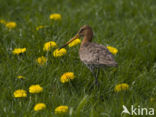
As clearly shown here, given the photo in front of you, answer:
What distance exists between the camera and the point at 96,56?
→ 4.21m

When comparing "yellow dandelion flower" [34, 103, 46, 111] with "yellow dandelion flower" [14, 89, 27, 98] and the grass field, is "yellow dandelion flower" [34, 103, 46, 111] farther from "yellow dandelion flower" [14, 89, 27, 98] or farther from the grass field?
"yellow dandelion flower" [14, 89, 27, 98]

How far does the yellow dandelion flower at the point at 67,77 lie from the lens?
4324 millimetres

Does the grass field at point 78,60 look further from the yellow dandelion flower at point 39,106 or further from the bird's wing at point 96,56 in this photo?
the bird's wing at point 96,56

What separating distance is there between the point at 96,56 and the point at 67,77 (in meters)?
0.47

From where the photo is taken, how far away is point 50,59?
186 inches

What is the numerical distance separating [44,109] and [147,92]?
1.57m

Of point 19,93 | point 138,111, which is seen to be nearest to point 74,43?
point 19,93

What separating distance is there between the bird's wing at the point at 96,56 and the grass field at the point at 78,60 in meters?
0.31

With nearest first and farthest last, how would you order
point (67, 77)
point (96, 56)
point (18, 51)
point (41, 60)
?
1. point (96, 56)
2. point (67, 77)
3. point (41, 60)
4. point (18, 51)

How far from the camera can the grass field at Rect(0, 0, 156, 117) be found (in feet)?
13.0

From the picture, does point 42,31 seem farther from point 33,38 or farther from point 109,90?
point 109,90

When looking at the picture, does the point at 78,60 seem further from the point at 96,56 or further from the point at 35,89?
the point at 35,89

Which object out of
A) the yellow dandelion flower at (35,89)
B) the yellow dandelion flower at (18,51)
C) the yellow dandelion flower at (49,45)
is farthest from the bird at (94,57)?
the yellow dandelion flower at (18,51)

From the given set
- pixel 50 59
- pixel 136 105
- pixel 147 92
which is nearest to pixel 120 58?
pixel 147 92
